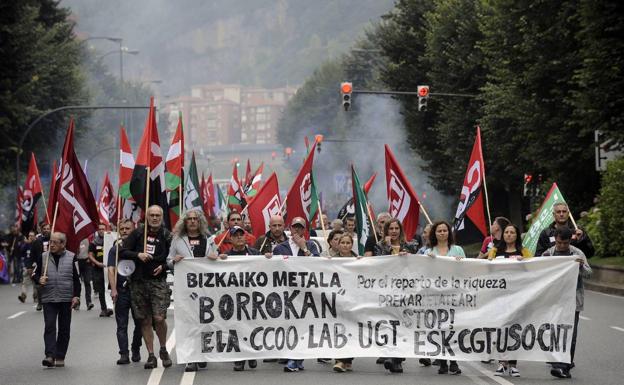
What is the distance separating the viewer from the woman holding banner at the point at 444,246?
13.6 meters

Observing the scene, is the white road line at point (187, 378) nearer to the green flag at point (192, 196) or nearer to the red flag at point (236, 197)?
the green flag at point (192, 196)

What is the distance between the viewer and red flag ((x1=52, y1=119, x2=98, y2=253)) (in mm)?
14969

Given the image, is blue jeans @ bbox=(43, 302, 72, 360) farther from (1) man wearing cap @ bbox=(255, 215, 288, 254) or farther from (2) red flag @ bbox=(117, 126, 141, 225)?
(1) man wearing cap @ bbox=(255, 215, 288, 254)

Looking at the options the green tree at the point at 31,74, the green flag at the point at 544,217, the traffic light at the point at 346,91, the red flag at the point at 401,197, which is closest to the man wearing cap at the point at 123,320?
the red flag at the point at 401,197

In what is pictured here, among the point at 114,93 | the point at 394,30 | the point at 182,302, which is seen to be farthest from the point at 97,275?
the point at 114,93

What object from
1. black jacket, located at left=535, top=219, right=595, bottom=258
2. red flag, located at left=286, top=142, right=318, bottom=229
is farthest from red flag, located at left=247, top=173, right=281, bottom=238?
black jacket, located at left=535, top=219, right=595, bottom=258

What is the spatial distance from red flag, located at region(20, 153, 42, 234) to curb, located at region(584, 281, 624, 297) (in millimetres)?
12151

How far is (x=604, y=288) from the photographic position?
96.4ft

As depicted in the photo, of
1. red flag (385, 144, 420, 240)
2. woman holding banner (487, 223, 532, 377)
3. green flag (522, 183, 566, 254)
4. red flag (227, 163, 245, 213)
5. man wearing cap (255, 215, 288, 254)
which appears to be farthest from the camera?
red flag (227, 163, 245, 213)

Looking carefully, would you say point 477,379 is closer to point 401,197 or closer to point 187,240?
point 187,240

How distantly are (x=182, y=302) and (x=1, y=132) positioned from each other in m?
29.9

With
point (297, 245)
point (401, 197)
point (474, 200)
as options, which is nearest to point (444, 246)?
point (297, 245)

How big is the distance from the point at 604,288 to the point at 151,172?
54.5 feet

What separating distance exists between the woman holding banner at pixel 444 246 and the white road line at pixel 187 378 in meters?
2.44
